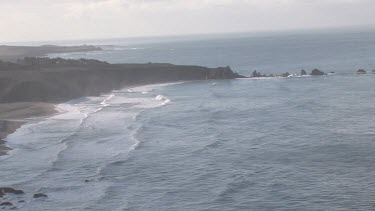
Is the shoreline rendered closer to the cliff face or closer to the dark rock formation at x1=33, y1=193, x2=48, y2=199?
the cliff face

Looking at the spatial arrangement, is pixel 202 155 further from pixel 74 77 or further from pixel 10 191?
pixel 74 77

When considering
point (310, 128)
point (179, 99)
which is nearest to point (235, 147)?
point (310, 128)

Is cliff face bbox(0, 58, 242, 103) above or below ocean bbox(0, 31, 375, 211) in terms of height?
above

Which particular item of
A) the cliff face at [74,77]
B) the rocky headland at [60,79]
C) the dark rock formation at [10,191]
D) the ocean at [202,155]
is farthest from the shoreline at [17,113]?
the dark rock formation at [10,191]

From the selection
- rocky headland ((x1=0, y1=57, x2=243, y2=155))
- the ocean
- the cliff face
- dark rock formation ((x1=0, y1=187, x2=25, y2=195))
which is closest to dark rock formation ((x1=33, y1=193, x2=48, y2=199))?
the ocean

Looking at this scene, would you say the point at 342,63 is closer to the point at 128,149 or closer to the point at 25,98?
the point at 25,98

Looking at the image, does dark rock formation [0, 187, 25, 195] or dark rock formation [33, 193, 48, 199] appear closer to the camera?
dark rock formation [33, 193, 48, 199]
